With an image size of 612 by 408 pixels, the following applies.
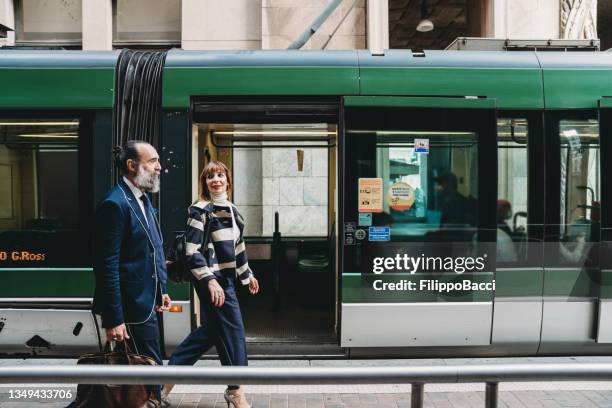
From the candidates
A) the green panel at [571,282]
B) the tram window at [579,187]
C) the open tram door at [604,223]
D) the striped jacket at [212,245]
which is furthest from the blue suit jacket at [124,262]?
the open tram door at [604,223]

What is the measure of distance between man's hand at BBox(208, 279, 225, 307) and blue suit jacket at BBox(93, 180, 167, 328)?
43cm

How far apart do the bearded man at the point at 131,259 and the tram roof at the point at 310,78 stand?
1.76 meters

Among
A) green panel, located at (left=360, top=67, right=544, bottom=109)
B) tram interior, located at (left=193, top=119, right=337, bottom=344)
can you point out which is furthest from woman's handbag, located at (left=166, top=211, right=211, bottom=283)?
green panel, located at (left=360, top=67, right=544, bottom=109)

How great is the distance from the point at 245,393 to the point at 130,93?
9.85 ft

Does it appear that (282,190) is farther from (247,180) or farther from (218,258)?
(218,258)

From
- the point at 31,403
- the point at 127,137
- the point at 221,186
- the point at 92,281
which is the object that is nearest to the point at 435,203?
the point at 221,186

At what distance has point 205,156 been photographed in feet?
23.0

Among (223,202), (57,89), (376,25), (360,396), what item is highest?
(376,25)

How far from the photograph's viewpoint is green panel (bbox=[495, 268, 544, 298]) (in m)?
5.20

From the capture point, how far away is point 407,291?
202 inches

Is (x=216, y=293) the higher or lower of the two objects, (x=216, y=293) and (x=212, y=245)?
the lower

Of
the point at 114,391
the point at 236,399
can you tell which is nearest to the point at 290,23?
the point at 236,399

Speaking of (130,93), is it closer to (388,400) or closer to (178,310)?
(178,310)

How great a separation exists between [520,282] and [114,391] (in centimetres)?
383
